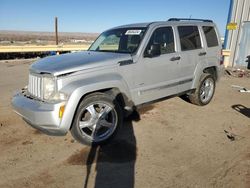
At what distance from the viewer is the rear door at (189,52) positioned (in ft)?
17.5

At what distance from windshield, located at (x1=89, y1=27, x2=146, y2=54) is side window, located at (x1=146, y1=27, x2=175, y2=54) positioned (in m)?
0.27

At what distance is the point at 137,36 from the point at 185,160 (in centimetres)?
258

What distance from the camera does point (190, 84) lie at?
18.7ft

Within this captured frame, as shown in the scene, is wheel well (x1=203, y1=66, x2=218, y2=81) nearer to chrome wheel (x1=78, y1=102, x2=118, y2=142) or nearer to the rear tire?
the rear tire

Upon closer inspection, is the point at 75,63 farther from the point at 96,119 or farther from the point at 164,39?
the point at 164,39

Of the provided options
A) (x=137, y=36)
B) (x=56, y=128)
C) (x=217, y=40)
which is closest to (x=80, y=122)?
(x=56, y=128)

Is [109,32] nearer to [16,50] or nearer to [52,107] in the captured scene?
[52,107]

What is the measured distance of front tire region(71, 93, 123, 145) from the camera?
392 cm

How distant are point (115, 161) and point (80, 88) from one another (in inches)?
49.2

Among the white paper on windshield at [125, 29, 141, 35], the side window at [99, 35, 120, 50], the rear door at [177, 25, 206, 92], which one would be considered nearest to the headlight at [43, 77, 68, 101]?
the side window at [99, 35, 120, 50]

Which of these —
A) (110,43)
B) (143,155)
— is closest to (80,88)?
(143,155)

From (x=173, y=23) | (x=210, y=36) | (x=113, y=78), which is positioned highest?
(x=173, y=23)

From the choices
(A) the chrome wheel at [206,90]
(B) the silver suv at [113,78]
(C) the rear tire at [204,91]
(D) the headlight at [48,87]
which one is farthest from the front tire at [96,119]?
(A) the chrome wheel at [206,90]

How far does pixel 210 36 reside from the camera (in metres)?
6.17
